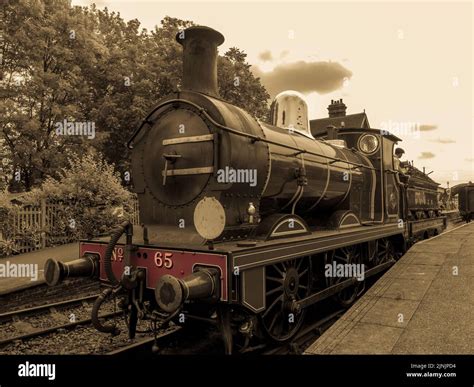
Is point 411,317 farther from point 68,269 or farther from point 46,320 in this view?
point 46,320

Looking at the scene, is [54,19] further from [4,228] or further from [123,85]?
[4,228]

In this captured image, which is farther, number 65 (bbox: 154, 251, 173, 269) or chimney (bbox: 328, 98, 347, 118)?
chimney (bbox: 328, 98, 347, 118)

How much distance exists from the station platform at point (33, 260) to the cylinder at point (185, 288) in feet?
14.6

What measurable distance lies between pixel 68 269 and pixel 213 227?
1745mm

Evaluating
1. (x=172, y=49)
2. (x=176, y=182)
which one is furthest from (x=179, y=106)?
(x=172, y=49)

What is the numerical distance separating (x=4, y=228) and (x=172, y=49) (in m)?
11.4

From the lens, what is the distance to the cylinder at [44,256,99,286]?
152 inches

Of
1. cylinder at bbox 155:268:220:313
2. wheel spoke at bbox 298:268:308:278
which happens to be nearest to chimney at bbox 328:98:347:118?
wheel spoke at bbox 298:268:308:278

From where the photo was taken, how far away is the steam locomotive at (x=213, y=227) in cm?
341

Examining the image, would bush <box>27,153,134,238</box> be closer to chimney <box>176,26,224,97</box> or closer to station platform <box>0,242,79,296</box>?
station platform <box>0,242,79,296</box>

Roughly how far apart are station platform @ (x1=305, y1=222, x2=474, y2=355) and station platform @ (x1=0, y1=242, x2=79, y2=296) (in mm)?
5328
